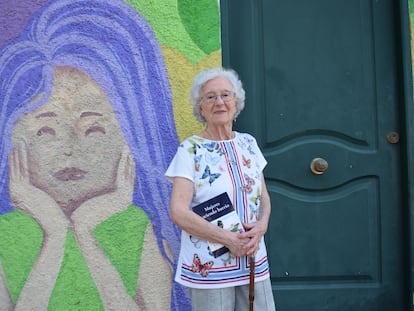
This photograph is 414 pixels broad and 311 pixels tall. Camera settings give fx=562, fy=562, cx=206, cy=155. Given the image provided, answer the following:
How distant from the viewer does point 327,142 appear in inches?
144

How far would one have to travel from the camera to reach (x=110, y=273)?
3322mm

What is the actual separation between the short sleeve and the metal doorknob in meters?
1.33

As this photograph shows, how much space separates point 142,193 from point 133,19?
1.05 metres

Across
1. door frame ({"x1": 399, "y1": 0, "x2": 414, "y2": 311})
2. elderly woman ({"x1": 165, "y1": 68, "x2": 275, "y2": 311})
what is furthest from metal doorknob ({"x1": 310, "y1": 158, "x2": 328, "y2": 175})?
elderly woman ({"x1": 165, "y1": 68, "x2": 275, "y2": 311})

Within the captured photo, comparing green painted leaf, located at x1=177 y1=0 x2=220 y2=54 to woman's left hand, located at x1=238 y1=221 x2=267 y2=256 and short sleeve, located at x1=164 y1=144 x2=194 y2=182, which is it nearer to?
short sleeve, located at x1=164 y1=144 x2=194 y2=182

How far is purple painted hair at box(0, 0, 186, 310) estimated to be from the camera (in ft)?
10.9

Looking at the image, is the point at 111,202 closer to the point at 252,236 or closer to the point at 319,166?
the point at 252,236

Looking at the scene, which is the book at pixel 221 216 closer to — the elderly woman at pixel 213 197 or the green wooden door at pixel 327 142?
the elderly woman at pixel 213 197

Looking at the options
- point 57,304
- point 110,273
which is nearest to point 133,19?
point 110,273

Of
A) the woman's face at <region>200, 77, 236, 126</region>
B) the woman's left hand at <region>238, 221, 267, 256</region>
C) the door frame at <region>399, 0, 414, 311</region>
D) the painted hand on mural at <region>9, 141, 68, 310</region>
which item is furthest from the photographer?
the door frame at <region>399, 0, 414, 311</region>

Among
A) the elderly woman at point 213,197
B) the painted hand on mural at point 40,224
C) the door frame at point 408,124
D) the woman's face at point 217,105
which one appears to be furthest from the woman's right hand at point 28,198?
the door frame at point 408,124

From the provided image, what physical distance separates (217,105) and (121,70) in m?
1.00

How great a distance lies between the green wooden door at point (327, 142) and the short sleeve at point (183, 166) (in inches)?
44.3

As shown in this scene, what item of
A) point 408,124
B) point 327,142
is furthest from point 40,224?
point 408,124
